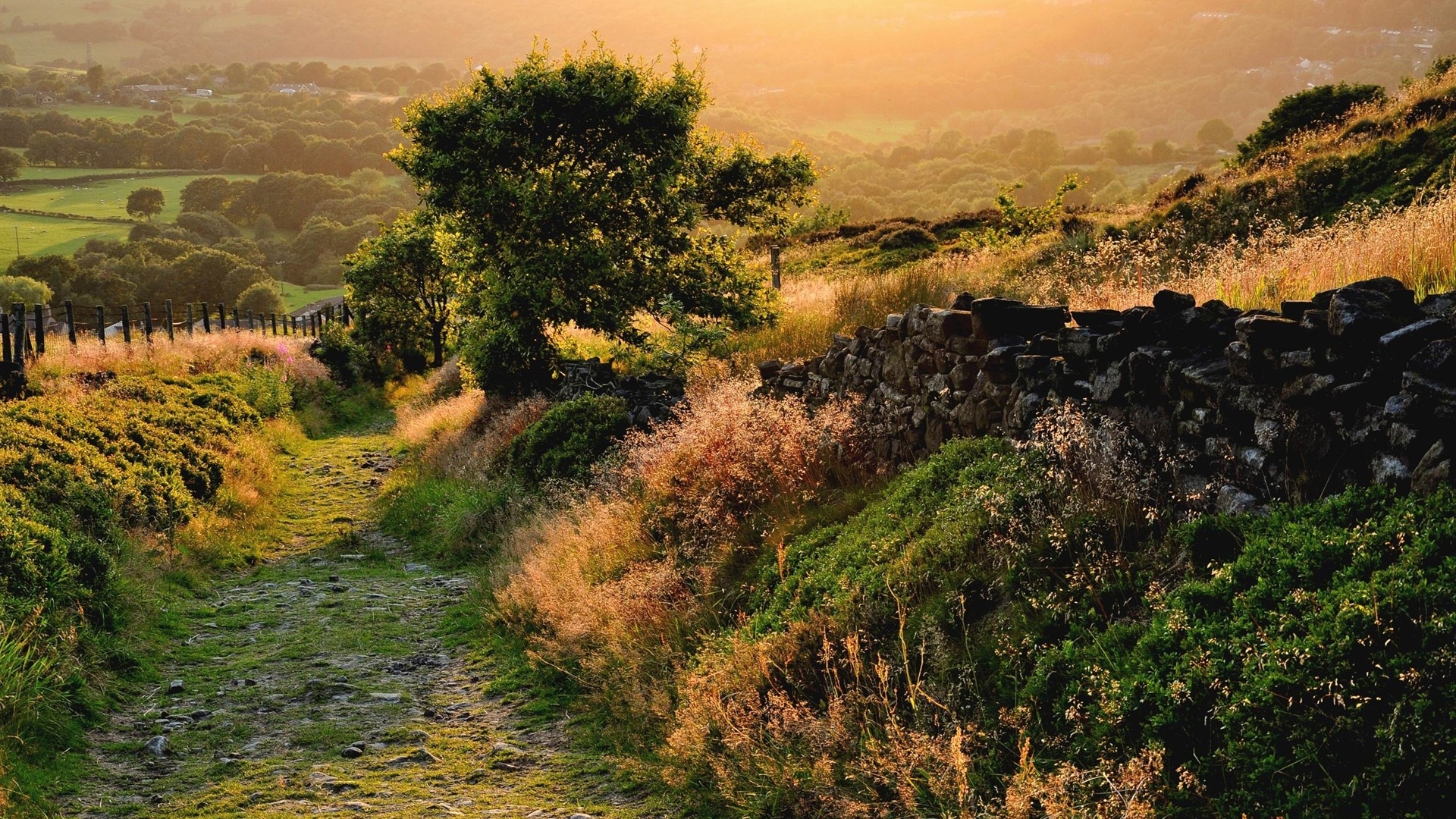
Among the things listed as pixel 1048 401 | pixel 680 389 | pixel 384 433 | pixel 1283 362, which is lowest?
pixel 384 433

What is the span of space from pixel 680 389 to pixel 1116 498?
8928 millimetres

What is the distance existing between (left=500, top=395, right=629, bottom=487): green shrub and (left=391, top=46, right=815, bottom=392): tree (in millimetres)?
3745

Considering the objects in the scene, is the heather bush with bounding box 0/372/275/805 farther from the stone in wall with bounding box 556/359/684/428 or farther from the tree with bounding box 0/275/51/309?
the tree with bounding box 0/275/51/309

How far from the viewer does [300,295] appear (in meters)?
96.3

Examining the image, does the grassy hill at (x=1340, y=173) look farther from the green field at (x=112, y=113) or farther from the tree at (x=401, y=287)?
the green field at (x=112, y=113)

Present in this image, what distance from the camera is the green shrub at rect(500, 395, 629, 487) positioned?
41.7 feet

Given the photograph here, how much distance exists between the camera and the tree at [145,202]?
115m

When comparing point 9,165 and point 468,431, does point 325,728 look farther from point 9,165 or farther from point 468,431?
point 9,165

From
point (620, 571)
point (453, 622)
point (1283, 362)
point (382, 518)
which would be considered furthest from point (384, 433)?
point (1283, 362)

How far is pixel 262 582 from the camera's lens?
12211 millimetres

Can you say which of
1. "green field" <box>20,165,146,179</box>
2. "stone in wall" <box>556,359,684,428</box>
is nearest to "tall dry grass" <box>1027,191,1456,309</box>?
"stone in wall" <box>556,359,684,428</box>

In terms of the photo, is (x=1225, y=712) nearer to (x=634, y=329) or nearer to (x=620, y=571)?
(x=620, y=571)

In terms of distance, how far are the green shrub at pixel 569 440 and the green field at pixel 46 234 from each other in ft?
315

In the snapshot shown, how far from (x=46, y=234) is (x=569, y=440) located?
114146mm
